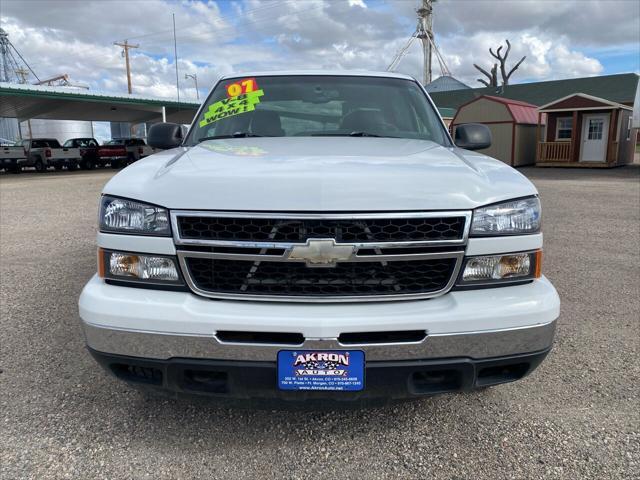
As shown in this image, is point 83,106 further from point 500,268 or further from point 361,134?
point 500,268

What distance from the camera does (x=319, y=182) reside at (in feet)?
6.71

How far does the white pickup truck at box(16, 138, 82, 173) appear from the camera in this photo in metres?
27.6

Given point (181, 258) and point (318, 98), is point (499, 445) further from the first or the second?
point (318, 98)

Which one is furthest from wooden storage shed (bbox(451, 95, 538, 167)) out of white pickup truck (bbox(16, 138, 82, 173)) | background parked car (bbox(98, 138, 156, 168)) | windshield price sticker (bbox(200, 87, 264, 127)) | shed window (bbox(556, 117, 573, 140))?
windshield price sticker (bbox(200, 87, 264, 127))

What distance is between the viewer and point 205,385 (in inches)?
82.5

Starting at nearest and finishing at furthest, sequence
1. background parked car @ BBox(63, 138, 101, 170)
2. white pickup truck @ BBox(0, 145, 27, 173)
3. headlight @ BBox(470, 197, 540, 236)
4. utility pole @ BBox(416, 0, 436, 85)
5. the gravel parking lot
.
→ headlight @ BBox(470, 197, 540, 236) → the gravel parking lot → white pickup truck @ BBox(0, 145, 27, 173) → background parked car @ BBox(63, 138, 101, 170) → utility pole @ BBox(416, 0, 436, 85)

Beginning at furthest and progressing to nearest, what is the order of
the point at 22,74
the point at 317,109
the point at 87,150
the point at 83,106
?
the point at 22,74 < the point at 83,106 < the point at 87,150 < the point at 317,109

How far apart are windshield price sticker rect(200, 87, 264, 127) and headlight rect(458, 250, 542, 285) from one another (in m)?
2.06

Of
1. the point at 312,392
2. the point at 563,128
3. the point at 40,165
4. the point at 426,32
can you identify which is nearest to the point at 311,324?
the point at 312,392

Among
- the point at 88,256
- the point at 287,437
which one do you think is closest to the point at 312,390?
the point at 287,437

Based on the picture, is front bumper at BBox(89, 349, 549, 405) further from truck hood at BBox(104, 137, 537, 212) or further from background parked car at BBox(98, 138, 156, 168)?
background parked car at BBox(98, 138, 156, 168)

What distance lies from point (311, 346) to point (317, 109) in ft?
6.86

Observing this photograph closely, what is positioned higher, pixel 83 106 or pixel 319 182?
pixel 83 106

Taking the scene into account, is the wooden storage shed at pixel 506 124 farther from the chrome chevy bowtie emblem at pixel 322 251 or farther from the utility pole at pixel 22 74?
the utility pole at pixel 22 74
